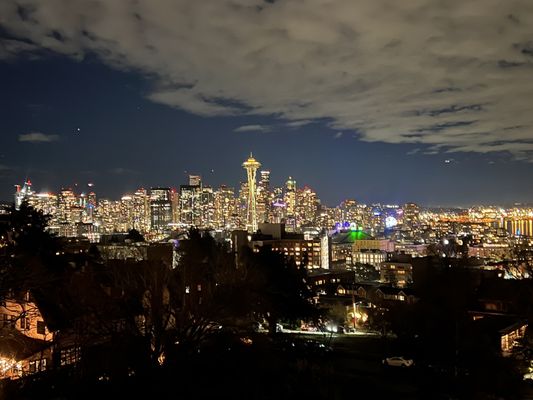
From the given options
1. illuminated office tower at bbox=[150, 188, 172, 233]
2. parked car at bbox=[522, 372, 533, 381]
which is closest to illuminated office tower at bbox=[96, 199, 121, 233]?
illuminated office tower at bbox=[150, 188, 172, 233]

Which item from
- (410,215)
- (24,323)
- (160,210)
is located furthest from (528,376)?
(410,215)

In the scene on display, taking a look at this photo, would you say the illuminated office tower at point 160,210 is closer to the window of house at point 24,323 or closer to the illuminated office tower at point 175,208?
the illuminated office tower at point 175,208

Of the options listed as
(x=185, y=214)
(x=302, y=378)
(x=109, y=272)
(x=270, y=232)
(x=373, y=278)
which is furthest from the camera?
(x=185, y=214)

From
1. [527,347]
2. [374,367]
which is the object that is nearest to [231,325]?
[374,367]

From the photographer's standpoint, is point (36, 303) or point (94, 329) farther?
point (36, 303)

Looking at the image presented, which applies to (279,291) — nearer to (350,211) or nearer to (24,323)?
(24,323)

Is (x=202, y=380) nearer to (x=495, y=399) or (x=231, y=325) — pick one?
(x=231, y=325)
